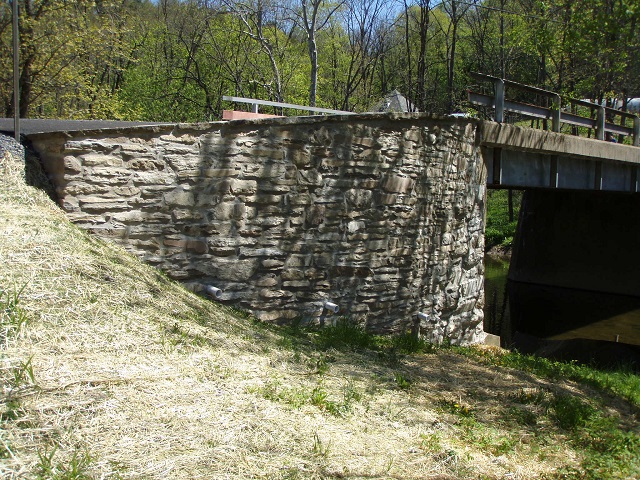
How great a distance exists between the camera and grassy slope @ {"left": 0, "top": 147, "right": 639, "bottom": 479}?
135 inches

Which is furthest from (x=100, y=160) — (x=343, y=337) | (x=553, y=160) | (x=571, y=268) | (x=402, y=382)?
(x=571, y=268)

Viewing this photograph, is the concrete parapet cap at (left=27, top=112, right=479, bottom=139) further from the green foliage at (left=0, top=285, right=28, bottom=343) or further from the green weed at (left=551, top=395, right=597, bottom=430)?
the green weed at (left=551, top=395, right=597, bottom=430)

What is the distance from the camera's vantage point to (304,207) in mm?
7746

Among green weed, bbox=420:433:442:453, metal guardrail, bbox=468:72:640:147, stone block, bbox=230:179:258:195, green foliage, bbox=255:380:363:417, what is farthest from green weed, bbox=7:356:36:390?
metal guardrail, bbox=468:72:640:147

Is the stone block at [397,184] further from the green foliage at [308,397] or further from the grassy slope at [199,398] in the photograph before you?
the green foliage at [308,397]

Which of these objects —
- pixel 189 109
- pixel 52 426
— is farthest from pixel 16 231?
pixel 189 109

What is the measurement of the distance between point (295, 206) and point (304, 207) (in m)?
0.14

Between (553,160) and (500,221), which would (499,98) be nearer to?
(553,160)

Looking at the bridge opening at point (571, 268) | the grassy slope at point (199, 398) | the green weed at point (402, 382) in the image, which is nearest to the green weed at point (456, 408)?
the grassy slope at point (199, 398)

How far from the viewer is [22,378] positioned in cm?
356

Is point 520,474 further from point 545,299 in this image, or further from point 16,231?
point 545,299

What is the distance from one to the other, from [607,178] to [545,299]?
536cm

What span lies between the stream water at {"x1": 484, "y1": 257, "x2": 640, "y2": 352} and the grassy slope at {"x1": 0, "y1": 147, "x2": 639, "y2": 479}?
794 cm

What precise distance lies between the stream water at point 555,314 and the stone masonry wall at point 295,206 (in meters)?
5.00
